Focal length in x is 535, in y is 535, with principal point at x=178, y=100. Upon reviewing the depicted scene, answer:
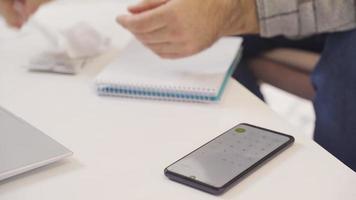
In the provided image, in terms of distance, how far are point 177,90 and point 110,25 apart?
353 millimetres

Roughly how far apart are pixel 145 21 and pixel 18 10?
311 millimetres

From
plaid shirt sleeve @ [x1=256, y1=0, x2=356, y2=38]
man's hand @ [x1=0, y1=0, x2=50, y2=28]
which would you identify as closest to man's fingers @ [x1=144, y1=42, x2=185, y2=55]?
plaid shirt sleeve @ [x1=256, y1=0, x2=356, y2=38]

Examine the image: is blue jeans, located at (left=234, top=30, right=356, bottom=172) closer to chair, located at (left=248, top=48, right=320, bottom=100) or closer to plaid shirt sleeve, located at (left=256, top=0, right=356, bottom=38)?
plaid shirt sleeve, located at (left=256, top=0, right=356, bottom=38)

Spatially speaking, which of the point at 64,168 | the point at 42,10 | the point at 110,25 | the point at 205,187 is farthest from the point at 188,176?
the point at 42,10

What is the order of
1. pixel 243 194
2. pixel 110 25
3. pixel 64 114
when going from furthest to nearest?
pixel 110 25 → pixel 64 114 → pixel 243 194

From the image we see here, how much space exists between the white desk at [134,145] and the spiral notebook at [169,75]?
0.05ft

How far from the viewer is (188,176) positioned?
0.47 metres

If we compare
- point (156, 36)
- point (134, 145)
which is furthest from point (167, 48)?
point (134, 145)

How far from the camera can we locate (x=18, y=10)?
2.79 feet

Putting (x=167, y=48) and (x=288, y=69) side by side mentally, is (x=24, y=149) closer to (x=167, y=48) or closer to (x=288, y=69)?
(x=167, y=48)

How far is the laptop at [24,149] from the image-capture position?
19.1 inches

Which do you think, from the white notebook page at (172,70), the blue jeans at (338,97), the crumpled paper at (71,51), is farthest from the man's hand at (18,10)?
the blue jeans at (338,97)

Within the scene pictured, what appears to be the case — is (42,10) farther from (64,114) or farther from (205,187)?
(205,187)

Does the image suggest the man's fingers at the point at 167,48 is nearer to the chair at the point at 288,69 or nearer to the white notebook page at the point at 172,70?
the white notebook page at the point at 172,70
